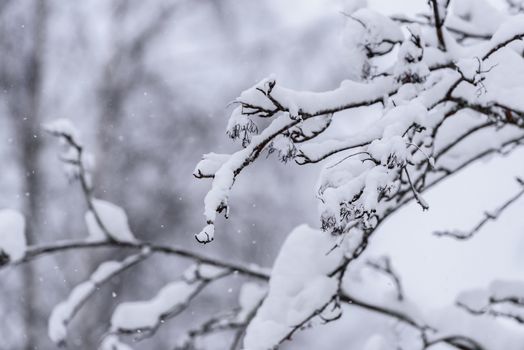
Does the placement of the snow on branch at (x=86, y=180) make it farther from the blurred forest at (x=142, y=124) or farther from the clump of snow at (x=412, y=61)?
the blurred forest at (x=142, y=124)

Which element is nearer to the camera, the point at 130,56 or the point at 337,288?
the point at 337,288

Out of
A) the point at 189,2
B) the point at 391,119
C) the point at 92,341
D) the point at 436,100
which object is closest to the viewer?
the point at 391,119

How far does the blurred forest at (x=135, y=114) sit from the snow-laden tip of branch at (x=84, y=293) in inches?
172

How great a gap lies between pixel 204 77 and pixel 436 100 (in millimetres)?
6323

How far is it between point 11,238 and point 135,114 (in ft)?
17.5

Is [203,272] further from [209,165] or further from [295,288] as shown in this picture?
[209,165]

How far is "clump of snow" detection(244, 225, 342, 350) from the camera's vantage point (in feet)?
5.21

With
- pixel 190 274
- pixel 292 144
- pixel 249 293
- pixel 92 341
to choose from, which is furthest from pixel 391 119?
pixel 92 341

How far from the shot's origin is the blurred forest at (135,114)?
6824mm

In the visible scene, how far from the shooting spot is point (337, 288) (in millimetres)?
1642

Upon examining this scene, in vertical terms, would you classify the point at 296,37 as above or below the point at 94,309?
above

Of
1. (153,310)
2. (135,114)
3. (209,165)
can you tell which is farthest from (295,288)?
(135,114)

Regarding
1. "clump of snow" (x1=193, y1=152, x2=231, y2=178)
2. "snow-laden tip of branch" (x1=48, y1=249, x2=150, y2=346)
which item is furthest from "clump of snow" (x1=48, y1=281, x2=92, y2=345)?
"clump of snow" (x1=193, y1=152, x2=231, y2=178)

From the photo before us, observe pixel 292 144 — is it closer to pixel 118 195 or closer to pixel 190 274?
pixel 190 274
